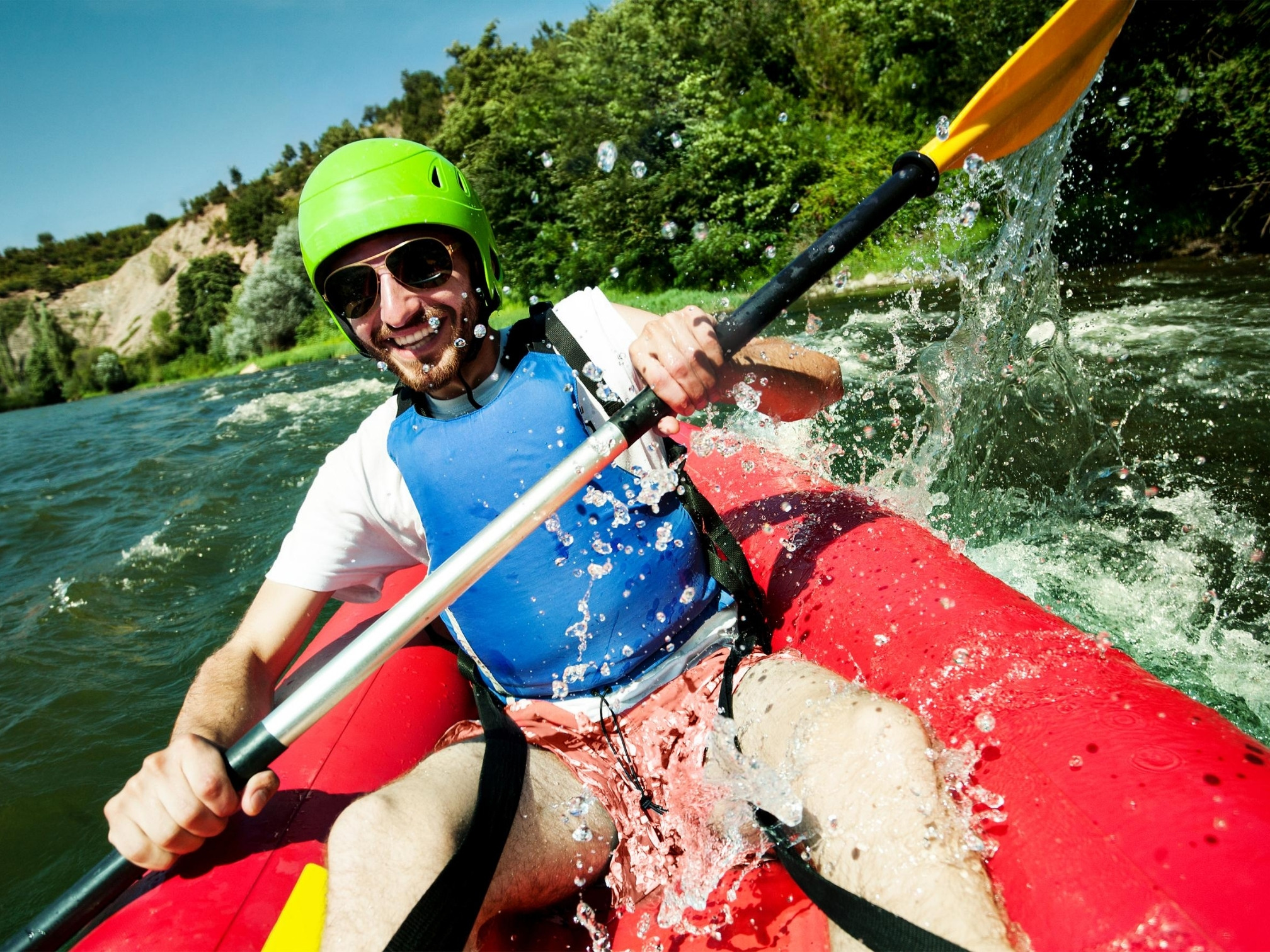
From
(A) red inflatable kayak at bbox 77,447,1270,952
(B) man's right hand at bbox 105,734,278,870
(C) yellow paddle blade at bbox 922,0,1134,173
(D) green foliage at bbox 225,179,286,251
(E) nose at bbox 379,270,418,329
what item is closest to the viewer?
(A) red inflatable kayak at bbox 77,447,1270,952

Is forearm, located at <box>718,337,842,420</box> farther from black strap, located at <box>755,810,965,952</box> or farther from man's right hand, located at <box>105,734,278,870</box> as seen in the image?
man's right hand, located at <box>105,734,278,870</box>

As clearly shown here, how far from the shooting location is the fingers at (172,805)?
1.47 m

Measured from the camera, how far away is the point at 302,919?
1355 millimetres

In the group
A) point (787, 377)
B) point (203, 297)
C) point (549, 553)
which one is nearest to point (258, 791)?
point (549, 553)

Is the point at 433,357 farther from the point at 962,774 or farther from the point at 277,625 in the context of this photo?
the point at 962,774

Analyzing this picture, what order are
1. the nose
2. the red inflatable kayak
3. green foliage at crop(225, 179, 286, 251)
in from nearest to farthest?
the red inflatable kayak, the nose, green foliage at crop(225, 179, 286, 251)

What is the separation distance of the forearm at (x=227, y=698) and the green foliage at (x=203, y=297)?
161 feet

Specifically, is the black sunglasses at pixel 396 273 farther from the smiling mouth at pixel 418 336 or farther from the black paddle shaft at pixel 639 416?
the black paddle shaft at pixel 639 416

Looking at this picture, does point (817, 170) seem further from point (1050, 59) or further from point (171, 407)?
point (171, 407)

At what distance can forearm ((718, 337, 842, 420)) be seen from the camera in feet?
5.90

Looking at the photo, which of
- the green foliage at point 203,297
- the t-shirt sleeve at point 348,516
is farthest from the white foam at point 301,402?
the green foliage at point 203,297

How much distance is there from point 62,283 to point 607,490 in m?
83.6

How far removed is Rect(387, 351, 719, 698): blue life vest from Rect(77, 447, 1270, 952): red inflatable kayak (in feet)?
1.37

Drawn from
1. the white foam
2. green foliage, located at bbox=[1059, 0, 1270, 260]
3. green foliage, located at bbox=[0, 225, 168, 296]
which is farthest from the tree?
green foliage, located at bbox=[1059, 0, 1270, 260]
